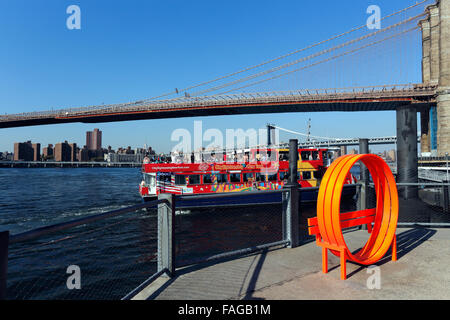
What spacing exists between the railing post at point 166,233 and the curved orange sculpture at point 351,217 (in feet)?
6.81

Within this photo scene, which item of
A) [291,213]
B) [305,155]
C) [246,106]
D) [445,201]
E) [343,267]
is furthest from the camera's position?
[246,106]

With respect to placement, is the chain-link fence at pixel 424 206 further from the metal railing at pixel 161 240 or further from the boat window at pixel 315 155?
the metal railing at pixel 161 240

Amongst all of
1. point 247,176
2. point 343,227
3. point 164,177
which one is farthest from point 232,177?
point 343,227

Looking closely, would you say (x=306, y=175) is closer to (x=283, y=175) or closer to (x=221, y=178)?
(x=283, y=175)

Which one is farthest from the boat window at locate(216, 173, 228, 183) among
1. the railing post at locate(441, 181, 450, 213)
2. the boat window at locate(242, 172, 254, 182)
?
the railing post at locate(441, 181, 450, 213)

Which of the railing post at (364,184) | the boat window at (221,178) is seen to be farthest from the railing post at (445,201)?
the railing post at (364,184)

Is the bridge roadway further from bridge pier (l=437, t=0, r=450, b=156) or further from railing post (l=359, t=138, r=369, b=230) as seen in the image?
railing post (l=359, t=138, r=369, b=230)

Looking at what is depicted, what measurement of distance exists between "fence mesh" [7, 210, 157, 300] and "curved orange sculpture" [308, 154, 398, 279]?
3916 millimetres

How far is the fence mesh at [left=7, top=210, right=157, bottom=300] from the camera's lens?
8070 millimetres

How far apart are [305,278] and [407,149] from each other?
33.9 feet

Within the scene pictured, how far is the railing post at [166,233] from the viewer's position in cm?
398

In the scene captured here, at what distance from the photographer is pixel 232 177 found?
21.0 m

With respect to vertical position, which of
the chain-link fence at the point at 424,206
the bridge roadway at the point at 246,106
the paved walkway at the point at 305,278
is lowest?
the chain-link fence at the point at 424,206
